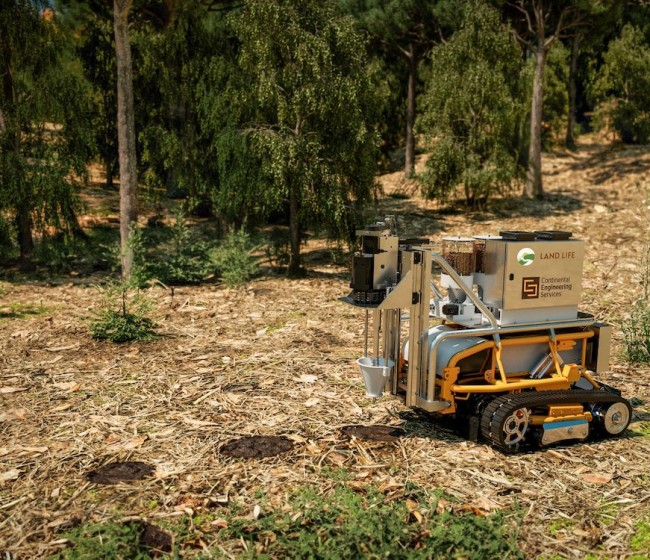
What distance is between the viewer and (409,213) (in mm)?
24094

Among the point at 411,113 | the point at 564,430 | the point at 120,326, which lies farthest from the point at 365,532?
the point at 411,113

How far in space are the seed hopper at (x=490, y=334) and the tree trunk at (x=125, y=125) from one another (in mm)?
9930

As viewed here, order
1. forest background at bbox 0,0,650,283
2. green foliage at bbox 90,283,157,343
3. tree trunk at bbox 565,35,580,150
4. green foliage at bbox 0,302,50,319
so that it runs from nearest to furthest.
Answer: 1. green foliage at bbox 90,283,157,343
2. green foliage at bbox 0,302,50,319
3. forest background at bbox 0,0,650,283
4. tree trunk at bbox 565,35,580,150

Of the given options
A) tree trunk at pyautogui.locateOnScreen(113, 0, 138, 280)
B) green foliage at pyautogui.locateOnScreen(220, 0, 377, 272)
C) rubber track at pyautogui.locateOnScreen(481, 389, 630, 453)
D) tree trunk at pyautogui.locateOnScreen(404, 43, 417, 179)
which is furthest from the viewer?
tree trunk at pyautogui.locateOnScreen(404, 43, 417, 179)

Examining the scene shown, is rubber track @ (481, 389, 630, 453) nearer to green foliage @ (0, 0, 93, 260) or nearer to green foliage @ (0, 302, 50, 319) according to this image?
green foliage @ (0, 302, 50, 319)

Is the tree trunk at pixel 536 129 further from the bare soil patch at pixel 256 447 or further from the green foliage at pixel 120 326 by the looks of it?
the bare soil patch at pixel 256 447

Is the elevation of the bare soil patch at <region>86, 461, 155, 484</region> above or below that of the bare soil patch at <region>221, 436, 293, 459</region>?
below

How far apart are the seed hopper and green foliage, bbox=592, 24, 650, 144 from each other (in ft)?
86.4

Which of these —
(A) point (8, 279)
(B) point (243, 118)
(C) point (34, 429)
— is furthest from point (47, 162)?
(C) point (34, 429)

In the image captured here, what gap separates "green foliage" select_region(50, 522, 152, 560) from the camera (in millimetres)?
5180

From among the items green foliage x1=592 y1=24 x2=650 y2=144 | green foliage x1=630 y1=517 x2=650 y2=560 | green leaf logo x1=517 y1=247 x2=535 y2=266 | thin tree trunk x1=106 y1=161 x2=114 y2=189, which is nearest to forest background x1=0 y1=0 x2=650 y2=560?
green foliage x1=630 y1=517 x2=650 y2=560

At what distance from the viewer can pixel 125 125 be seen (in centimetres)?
1625

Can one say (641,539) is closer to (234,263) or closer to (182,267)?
(234,263)

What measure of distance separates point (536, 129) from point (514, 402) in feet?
63.4
